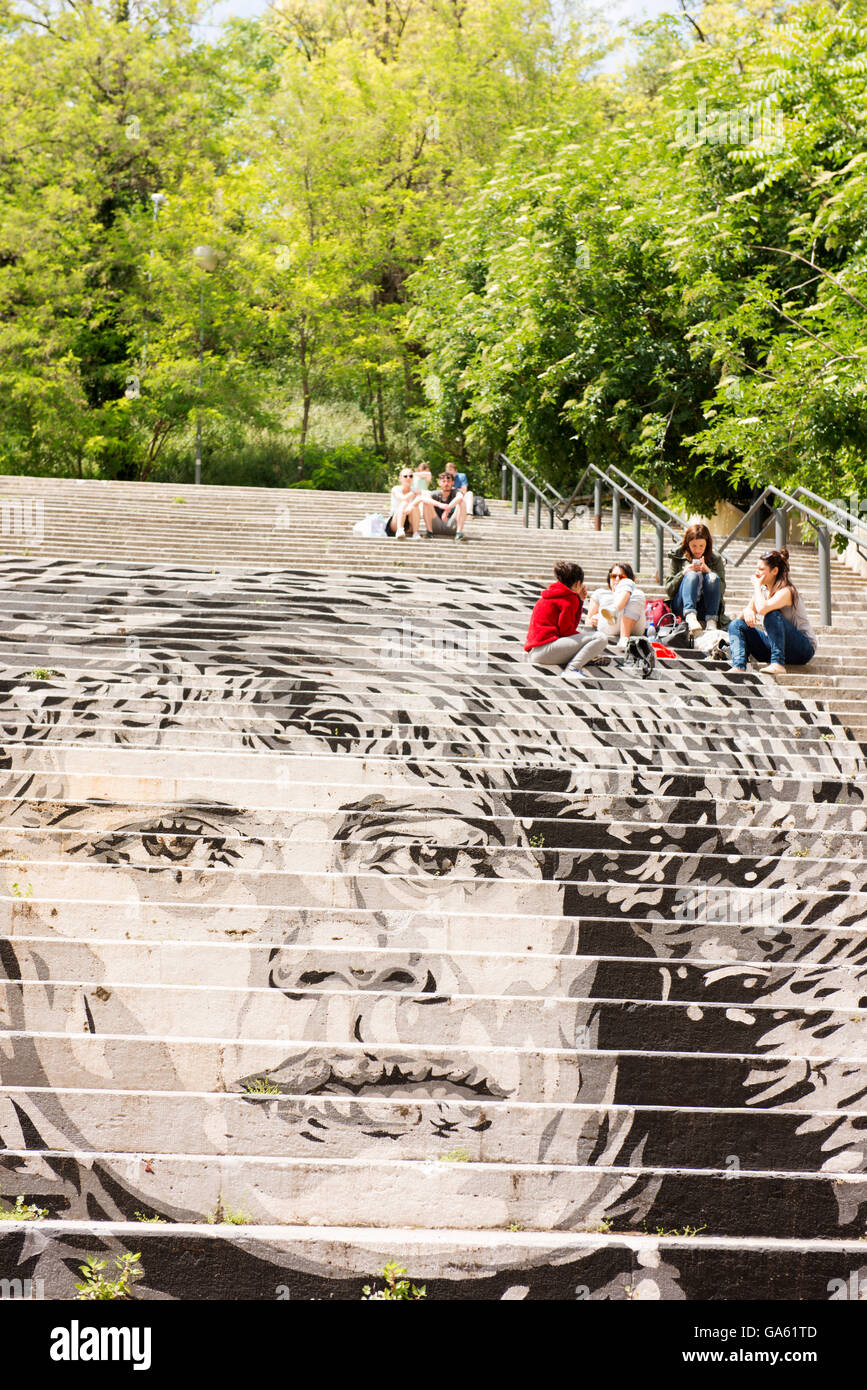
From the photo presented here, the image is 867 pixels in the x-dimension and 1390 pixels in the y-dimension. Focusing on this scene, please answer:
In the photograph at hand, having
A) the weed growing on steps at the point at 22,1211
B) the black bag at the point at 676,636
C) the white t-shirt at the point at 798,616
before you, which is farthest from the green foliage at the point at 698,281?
the weed growing on steps at the point at 22,1211

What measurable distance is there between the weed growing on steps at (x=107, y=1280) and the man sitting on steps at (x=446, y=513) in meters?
10.9

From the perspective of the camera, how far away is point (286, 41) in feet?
120

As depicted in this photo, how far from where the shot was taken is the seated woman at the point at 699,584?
9570 mm

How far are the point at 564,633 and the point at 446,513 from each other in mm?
6263

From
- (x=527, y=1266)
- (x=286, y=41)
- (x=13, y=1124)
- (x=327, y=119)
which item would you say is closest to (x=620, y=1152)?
(x=527, y=1266)

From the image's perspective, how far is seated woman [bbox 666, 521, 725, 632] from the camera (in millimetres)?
9570

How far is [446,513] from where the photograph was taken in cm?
1473

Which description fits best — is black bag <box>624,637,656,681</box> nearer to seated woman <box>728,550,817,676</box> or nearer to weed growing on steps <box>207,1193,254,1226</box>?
seated woman <box>728,550,817,676</box>

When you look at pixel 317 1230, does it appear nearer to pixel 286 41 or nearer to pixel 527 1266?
pixel 527 1266

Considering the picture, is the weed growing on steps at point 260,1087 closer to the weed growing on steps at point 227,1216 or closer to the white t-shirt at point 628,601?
the weed growing on steps at point 227,1216

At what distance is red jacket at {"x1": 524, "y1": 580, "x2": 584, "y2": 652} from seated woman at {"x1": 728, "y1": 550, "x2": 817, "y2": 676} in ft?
4.09

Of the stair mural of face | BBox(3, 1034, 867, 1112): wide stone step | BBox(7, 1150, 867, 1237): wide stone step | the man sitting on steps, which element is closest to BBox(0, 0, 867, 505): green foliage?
the man sitting on steps

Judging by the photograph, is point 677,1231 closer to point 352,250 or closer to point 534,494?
point 534,494

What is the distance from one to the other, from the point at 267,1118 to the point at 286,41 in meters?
39.4
